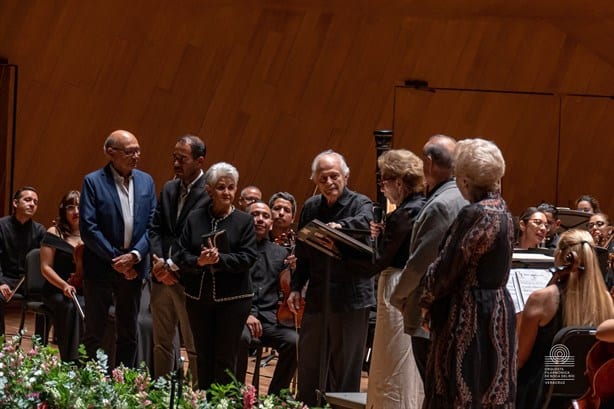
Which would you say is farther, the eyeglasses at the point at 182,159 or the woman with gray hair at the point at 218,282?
the eyeglasses at the point at 182,159

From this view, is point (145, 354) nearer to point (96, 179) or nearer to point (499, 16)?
point (96, 179)

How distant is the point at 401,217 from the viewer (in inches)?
188

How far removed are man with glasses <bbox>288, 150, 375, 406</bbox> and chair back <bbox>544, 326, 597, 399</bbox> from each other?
3.72 feet

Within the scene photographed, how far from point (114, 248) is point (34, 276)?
171 cm

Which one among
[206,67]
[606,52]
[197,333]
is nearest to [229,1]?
[206,67]

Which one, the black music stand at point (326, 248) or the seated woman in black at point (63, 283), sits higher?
the black music stand at point (326, 248)

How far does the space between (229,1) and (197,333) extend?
6176 mm

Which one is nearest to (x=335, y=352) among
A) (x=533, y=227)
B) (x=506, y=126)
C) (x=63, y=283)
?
(x=63, y=283)

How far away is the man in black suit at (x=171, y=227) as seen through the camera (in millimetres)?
6043

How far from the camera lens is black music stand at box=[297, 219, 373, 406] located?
4980 mm

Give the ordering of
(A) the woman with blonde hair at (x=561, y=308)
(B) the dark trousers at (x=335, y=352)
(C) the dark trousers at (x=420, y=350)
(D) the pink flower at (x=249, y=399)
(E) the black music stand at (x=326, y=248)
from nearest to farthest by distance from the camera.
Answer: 1. (D) the pink flower at (x=249, y=399)
2. (C) the dark trousers at (x=420, y=350)
3. (A) the woman with blonde hair at (x=561, y=308)
4. (E) the black music stand at (x=326, y=248)
5. (B) the dark trousers at (x=335, y=352)

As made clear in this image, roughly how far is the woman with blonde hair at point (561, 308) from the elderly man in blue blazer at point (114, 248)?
7.39 ft

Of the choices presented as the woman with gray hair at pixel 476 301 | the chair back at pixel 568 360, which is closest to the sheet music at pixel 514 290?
the chair back at pixel 568 360

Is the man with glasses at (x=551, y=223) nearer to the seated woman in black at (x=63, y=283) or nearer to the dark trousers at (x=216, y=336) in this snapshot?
the seated woman in black at (x=63, y=283)
